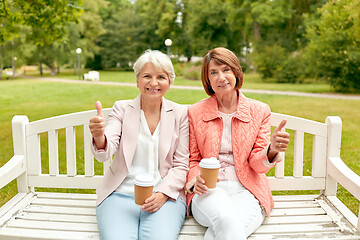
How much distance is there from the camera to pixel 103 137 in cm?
261

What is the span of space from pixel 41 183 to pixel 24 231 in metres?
0.76

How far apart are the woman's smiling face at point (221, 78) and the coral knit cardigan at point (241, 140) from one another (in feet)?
0.57

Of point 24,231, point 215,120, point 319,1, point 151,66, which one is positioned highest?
point 319,1

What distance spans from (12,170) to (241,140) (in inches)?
72.9

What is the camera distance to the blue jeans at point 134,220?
2533mm

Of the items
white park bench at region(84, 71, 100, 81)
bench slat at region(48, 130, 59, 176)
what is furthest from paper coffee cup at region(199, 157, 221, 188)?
white park bench at region(84, 71, 100, 81)

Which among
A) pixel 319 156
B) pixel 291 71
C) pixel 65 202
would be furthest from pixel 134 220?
pixel 291 71

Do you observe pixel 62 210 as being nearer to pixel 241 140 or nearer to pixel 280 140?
pixel 241 140

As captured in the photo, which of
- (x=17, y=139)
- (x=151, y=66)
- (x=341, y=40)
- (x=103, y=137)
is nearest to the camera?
(x=103, y=137)

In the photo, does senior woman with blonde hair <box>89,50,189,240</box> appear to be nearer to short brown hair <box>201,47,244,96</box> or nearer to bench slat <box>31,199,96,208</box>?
short brown hair <box>201,47,244,96</box>

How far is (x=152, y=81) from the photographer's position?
282 cm

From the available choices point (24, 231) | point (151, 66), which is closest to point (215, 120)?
point (151, 66)

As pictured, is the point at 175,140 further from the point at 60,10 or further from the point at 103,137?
the point at 60,10

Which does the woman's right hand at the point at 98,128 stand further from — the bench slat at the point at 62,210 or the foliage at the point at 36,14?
the foliage at the point at 36,14
